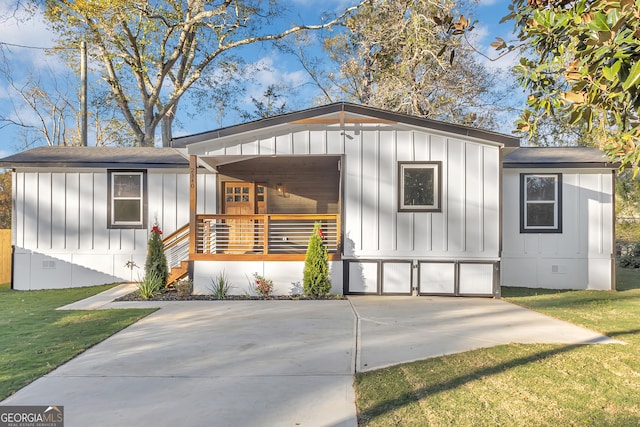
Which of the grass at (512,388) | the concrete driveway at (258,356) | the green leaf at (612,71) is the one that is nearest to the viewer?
the green leaf at (612,71)

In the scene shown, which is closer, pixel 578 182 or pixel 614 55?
pixel 614 55

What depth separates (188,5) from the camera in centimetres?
1595

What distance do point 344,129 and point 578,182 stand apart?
5585 mm

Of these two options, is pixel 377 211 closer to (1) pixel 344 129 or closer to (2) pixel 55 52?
(1) pixel 344 129

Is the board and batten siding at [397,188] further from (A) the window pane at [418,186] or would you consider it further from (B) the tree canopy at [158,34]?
(B) the tree canopy at [158,34]

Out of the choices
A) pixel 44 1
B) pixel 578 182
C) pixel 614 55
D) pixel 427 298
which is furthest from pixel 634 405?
pixel 44 1

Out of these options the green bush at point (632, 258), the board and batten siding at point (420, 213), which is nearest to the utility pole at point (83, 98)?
the board and batten siding at point (420, 213)

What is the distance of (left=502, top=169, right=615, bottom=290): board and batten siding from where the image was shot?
8.48 meters

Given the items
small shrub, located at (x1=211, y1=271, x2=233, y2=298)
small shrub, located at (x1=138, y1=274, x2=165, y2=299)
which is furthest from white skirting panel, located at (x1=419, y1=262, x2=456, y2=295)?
small shrub, located at (x1=138, y1=274, x2=165, y2=299)

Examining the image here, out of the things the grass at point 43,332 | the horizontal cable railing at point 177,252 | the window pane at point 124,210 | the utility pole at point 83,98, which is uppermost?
the utility pole at point 83,98

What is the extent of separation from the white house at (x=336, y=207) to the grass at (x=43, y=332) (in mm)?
1961

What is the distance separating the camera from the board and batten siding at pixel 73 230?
880cm

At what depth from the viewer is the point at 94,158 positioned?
909 centimetres

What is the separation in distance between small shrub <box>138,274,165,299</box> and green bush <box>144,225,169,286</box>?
0.06 metres
